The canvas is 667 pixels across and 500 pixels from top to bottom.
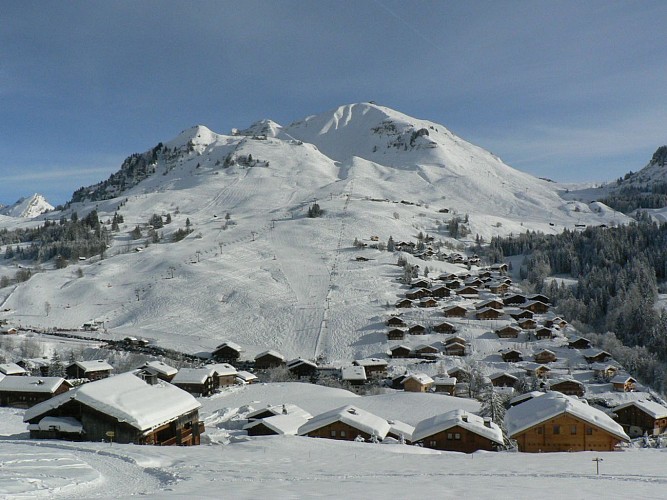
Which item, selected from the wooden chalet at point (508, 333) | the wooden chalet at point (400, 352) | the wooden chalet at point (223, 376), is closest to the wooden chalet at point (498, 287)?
the wooden chalet at point (508, 333)

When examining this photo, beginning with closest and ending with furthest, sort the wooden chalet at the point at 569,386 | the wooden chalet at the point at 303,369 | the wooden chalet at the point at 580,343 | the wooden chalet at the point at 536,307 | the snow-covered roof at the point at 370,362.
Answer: the wooden chalet at the point at 569,386
the snow-covered roof at the point at 370,362
the wooden chalet at the point at 303,369
the wooden chalet at the point at 580,343
the wooden chalet at the point at 536,307

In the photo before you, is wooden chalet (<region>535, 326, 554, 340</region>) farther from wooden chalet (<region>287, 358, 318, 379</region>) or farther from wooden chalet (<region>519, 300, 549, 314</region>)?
wooden chalet (<region>287, 358, 318, 379</region>)

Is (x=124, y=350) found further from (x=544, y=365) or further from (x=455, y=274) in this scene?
(x=455, y=274)

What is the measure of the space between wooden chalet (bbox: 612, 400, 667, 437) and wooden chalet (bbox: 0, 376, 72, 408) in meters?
42.4

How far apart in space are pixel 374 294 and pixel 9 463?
237 ft

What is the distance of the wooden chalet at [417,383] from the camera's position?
48625mm

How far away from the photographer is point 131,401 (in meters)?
20.4

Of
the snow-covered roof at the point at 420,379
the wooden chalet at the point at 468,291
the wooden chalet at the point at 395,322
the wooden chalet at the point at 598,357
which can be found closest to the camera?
the snow-covered roof at the point at 420,379

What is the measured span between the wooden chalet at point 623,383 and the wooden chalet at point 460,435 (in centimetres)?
2966

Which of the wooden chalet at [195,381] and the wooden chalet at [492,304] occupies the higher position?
the wooden chalet at [492,304]

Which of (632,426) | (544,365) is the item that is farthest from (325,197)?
(632,426)

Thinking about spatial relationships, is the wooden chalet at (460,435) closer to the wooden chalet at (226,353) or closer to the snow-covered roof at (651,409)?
the snow-covered roof at (651,409)

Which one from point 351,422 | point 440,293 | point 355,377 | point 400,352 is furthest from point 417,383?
point 440,293

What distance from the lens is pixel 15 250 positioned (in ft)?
427
